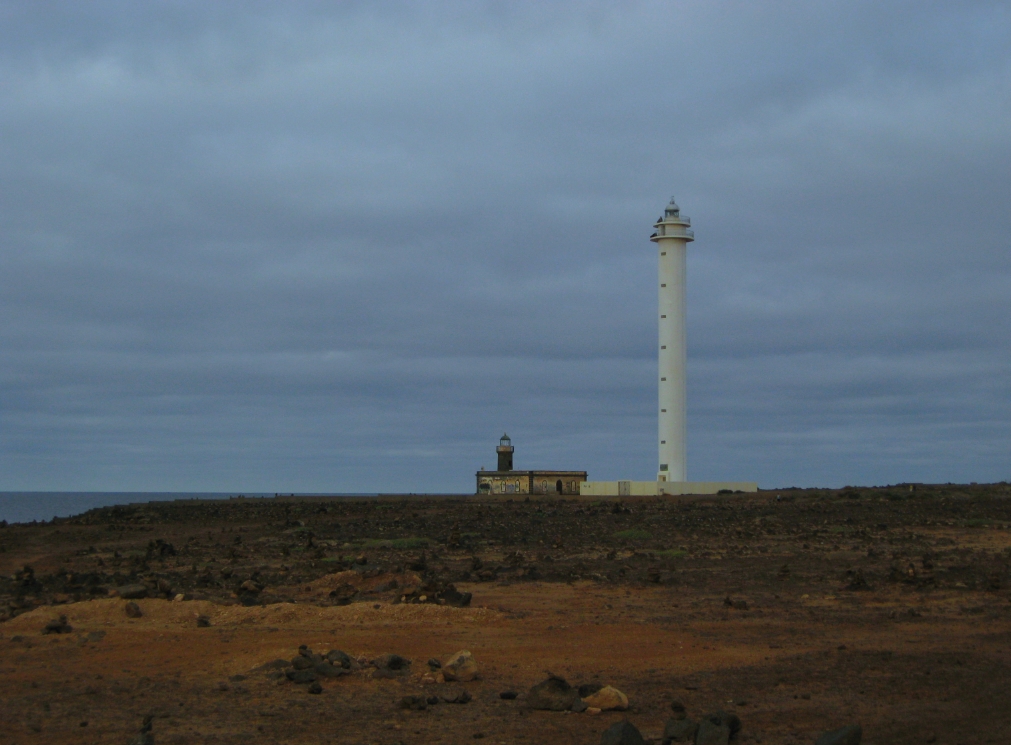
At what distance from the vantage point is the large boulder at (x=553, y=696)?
12.4 m

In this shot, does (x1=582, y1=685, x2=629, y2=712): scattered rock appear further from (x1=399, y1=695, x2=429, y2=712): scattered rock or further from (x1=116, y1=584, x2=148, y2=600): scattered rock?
(x1=116, y1=584, x2=148, y2=600): scattered rock

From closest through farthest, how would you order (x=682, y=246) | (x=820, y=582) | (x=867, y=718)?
1. (x=867, y=718)
2. (x=820, y=582)
3. (x=682, y=246)

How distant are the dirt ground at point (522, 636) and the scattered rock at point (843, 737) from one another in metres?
0.60

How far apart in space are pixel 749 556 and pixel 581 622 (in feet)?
38.6

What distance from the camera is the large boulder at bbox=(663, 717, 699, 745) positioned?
11031 millimetres

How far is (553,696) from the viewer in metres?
12.5

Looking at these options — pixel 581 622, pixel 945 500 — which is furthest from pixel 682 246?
pixel 581 622

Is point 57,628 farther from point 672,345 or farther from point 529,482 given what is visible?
point 529,482

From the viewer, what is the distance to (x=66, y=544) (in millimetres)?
41219

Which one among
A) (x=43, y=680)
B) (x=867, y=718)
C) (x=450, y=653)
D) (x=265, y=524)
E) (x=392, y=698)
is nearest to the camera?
(x=867, y=718)

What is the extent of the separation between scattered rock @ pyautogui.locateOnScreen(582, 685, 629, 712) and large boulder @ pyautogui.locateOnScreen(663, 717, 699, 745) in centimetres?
134

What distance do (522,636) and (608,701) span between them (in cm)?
468

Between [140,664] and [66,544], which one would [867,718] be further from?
[66,544]

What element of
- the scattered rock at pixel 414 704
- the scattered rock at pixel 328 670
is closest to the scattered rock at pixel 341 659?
the scattered rock at pixel 328 670
